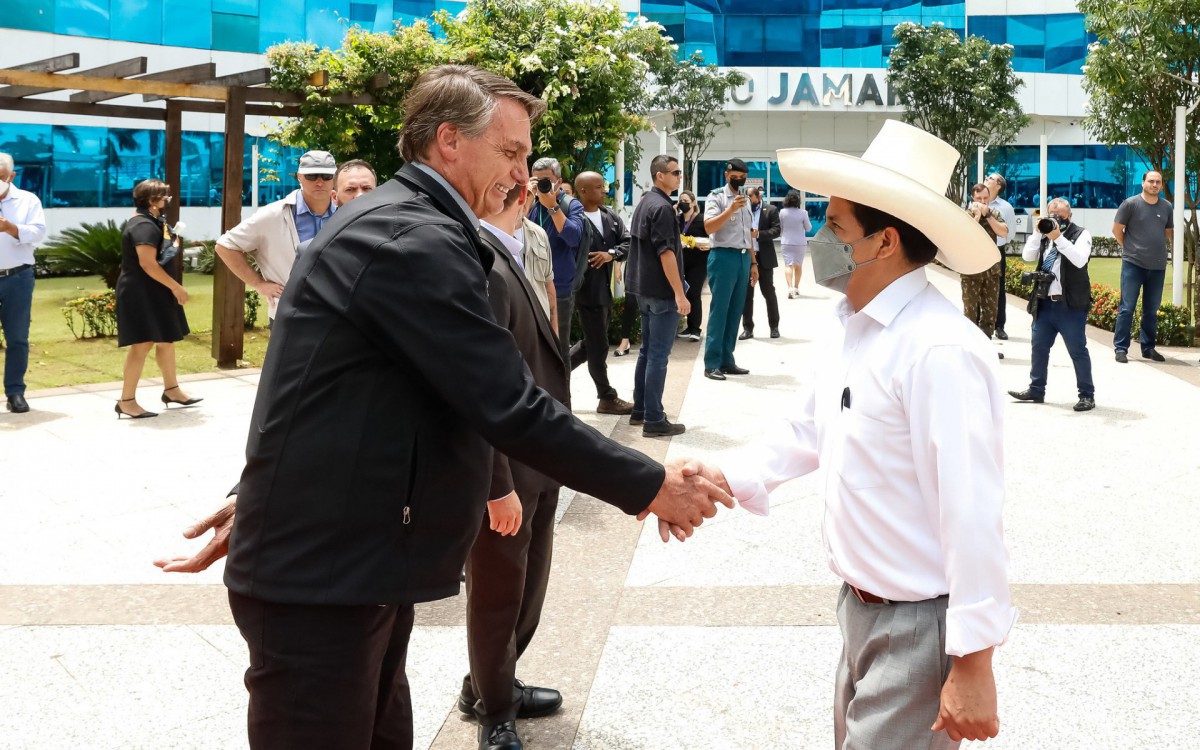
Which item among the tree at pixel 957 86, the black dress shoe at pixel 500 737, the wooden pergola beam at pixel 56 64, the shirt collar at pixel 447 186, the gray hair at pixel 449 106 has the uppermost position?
the tree at pixel 957 86

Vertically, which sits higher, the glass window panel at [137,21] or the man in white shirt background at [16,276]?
the glass window panel at [137,21]

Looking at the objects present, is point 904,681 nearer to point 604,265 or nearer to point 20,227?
point 604,265

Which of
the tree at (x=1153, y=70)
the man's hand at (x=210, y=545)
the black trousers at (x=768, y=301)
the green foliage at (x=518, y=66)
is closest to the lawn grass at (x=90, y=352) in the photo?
the green foliage at (x=518, y=66)

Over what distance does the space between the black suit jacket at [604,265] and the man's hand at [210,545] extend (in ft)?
19.5

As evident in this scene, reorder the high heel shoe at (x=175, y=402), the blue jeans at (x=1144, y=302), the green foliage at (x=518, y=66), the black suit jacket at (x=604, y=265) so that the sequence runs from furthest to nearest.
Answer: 1. the green foliage at (x=518, y=66)
2. the blue jeans at (x=1144, y=302)
3. the high heel shoe at (x=175, y=402)
4. the black suit jacket at (x=604, y=265)

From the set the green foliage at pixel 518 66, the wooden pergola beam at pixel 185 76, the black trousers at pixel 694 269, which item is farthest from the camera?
the black trousers at pixel 694 269

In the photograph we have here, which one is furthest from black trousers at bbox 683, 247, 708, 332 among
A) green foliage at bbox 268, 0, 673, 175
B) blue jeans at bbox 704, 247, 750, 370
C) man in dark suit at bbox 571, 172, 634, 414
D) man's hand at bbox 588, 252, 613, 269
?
man's hand at bbox 588, 252, 613, 269

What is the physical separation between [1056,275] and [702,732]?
280 inches

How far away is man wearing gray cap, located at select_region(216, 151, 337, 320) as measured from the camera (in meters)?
6.73

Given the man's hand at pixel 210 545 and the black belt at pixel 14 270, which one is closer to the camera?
the man's hand at pixel 210 545

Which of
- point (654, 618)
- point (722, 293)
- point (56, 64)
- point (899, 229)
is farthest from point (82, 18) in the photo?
point (899, 229)

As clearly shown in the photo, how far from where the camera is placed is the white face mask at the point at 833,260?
8.20 ft

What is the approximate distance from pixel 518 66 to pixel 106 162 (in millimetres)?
18582

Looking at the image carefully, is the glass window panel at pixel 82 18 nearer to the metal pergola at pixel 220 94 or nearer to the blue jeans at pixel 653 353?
the metal pergola at pixel 220 94
